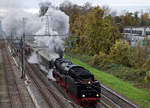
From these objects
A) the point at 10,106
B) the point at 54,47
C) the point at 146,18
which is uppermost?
the point at 146,18

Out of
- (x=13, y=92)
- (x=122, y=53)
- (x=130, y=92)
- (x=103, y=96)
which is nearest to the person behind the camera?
(x=103, y=96)

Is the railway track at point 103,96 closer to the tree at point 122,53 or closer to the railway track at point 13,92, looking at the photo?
the railway track at point 13,92

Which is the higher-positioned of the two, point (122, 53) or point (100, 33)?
point (100, 33)

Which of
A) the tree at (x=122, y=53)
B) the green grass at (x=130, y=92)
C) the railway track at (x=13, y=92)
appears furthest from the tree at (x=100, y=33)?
the railway track at (x=13, y=92)

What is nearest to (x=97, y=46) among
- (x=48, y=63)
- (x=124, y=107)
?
(x=48, y=63)

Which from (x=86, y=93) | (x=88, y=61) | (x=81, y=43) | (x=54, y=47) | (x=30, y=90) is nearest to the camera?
(x=86, y=93)

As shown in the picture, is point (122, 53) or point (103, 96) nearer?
point (103, 96)

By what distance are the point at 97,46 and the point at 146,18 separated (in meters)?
45.4

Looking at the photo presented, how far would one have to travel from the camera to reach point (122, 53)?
104ft

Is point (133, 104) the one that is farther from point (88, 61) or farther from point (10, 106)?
point (88, 61)

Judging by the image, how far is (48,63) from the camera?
27.9 meters

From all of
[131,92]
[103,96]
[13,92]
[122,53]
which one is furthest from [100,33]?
[13,92]

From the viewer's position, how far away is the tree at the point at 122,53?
31.6 m

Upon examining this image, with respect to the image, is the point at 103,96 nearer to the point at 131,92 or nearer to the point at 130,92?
the point at 130,92
